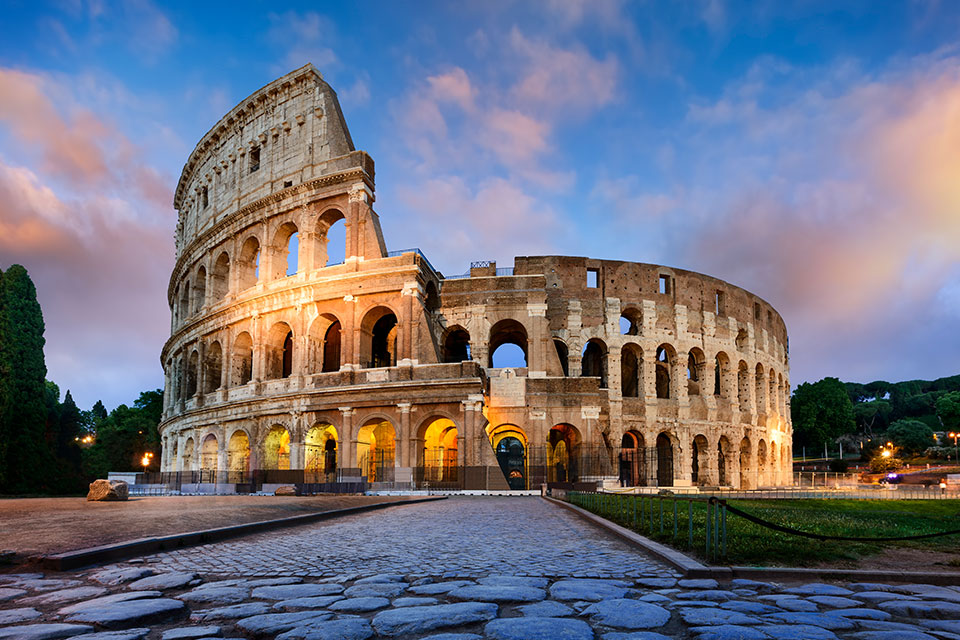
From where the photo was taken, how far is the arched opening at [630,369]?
1446 inches

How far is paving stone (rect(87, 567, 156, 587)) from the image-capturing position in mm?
5039

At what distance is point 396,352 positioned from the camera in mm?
32125

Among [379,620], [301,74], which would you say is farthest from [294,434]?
[379,620]

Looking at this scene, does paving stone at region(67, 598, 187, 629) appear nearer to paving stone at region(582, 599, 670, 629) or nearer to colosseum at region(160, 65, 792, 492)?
paving stone at region(582, 599, 670, 629)

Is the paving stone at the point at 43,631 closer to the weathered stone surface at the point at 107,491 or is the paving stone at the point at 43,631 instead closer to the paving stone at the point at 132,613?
the paving stone at the point at 132,613

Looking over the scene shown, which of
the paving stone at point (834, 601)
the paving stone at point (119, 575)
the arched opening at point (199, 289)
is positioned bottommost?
the paving stone at point (119, 575)

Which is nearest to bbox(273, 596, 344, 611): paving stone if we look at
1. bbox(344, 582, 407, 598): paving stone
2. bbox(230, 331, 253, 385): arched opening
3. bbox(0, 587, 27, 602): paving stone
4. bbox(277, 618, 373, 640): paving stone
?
bbox(344, 582, 407, 598): paving stone

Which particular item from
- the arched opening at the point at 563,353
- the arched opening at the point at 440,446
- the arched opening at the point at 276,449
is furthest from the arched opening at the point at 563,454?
the arched opening at the point at 276,449

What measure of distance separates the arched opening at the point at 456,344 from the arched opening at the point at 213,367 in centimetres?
1253

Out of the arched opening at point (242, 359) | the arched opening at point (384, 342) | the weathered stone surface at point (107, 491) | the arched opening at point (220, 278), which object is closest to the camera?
the weathered stone surface at point (107, 491)

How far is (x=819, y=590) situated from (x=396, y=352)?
92.3ft

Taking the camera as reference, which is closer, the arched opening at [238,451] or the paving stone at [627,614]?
the paving stone at [627,614]

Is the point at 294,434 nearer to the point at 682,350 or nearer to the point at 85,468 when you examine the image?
the point at 682,350

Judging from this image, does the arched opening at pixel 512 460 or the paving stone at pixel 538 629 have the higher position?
the paving stone at pixel 538 629
